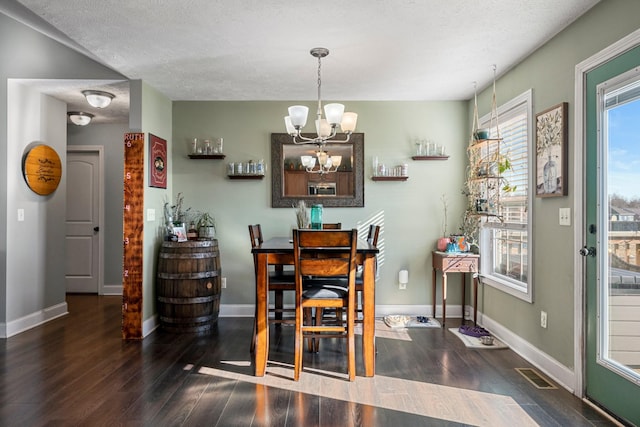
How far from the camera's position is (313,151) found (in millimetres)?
4809

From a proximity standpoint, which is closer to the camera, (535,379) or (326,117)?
(535,379)

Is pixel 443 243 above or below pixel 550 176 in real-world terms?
below

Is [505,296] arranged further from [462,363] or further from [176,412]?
[176,412]

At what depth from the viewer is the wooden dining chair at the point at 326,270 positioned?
2809 mm

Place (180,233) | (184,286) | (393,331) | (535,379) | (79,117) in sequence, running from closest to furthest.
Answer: (535,379)
(184,286)
(393,331)
(180,233)
(79,117)

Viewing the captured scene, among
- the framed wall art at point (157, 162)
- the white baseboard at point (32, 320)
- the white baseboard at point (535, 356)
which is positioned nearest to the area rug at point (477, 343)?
the white baseboard at point (535, 356)

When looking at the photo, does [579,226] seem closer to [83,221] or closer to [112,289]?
[112,289]

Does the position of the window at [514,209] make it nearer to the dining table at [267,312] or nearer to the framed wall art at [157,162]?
the dining table at [267,312]

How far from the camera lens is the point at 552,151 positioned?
2996 millimetres

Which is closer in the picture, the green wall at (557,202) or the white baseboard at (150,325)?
the green wall at (557,202)

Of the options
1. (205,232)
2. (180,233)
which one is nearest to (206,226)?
(205,232)

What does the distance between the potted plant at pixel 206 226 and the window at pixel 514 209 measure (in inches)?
112

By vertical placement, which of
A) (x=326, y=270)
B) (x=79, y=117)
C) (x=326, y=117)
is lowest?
(x=326, y=270)

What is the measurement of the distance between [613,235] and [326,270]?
1.69m
